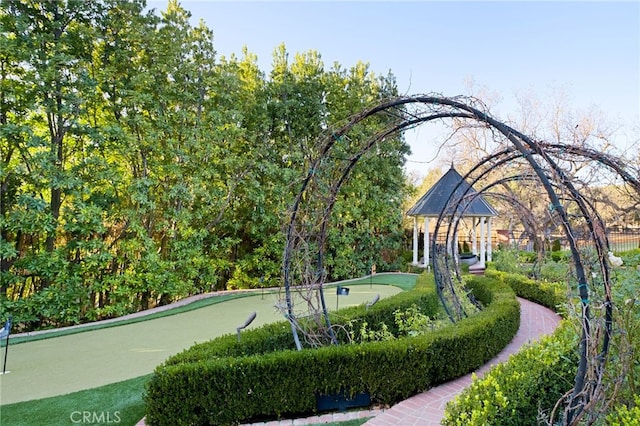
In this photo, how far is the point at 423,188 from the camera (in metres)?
29.2

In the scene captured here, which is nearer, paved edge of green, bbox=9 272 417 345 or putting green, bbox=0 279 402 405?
putting green, bbox=0 279 402 405

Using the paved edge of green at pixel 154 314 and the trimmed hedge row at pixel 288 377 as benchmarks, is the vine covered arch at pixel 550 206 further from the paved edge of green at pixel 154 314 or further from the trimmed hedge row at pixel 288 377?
the paved edge of green at pixel 154 314

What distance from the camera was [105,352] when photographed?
17.6ft

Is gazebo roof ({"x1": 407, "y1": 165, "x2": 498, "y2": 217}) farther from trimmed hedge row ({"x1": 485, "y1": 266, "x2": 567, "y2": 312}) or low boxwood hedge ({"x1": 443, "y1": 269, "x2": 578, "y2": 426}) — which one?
low boxwood hedge ({"x1": 443, "y1": 269, "x2": 578, "y2": 426})

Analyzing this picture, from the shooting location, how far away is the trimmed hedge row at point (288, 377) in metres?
3.12

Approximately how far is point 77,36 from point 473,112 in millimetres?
8775

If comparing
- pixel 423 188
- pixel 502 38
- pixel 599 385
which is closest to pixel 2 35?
pixel 599 385

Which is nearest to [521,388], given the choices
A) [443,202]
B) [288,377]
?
[288,377]

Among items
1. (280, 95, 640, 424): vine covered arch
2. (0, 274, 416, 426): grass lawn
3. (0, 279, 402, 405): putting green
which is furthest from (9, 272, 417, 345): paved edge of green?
(280, 95, 640, 424): vine covered arch

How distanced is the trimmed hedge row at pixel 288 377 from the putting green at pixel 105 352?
1553 millimetres

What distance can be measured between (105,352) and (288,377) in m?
3.60

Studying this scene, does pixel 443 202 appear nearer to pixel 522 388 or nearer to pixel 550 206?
pixel 522 388

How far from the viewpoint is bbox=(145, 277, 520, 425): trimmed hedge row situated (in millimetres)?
3123

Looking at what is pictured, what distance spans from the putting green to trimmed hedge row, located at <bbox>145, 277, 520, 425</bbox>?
1553 millimetres
